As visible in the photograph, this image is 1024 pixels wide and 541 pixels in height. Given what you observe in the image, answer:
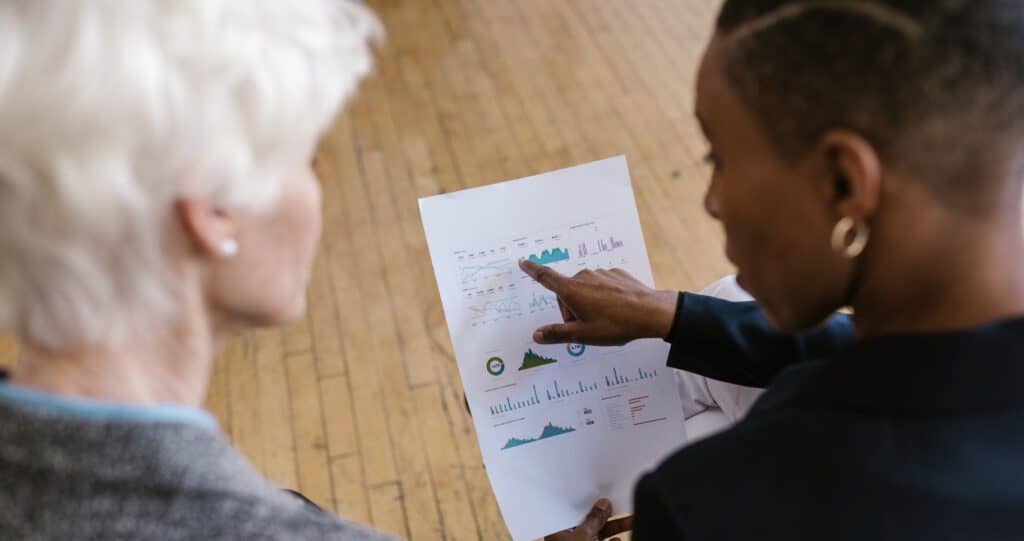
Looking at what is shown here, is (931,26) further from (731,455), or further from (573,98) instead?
(573,98)

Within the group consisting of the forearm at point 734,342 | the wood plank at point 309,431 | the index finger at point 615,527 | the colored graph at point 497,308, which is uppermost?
the forearm at point 734,342

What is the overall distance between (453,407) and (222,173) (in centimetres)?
160

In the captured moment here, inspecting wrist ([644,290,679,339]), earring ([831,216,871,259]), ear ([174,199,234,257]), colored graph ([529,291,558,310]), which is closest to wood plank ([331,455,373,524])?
colored graph ([529,291,558,310])

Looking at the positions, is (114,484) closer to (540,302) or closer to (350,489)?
(540,302)

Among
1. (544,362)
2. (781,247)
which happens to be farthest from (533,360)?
(781,247)

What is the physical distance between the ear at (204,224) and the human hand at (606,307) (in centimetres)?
60

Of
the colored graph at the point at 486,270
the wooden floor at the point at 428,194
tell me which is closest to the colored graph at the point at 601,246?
the colored graph at the point at 486,270

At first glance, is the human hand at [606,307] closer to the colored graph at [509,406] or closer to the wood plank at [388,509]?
the colored graph at [509,406]

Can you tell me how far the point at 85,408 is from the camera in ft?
2.70

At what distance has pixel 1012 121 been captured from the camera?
2.62 feet

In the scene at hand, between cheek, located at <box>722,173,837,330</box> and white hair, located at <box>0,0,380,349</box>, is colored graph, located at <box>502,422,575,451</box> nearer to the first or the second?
cheek, located at <box>722,173,837,330</box>

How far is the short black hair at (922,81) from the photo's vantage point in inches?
30.5

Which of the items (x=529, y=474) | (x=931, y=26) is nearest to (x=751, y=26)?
(x=931, y=26)

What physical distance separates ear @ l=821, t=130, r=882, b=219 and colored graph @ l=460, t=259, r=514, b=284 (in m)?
0.62
